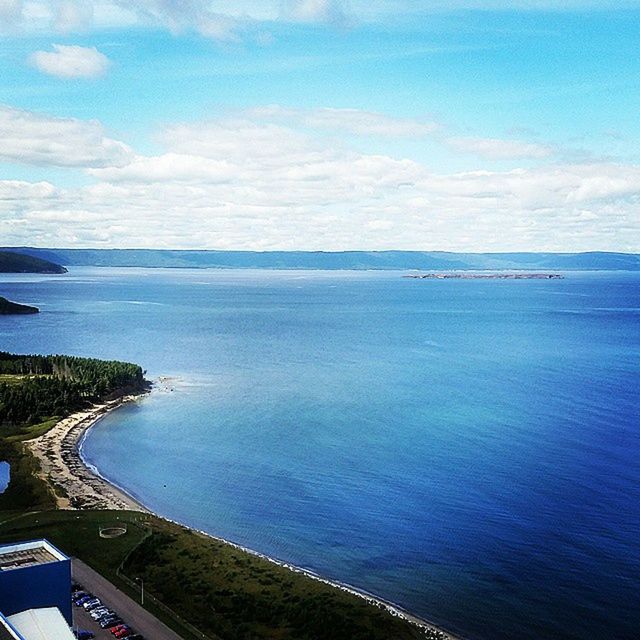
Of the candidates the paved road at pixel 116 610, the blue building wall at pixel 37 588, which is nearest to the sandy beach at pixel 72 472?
the paved road at pixel 116 610

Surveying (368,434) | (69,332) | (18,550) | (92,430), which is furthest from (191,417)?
(69,332)

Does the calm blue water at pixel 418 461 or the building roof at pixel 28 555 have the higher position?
the building roof at pixel 28 555

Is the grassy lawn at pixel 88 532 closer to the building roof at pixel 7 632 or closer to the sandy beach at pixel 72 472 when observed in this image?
the sandy beach at pixel 72 472

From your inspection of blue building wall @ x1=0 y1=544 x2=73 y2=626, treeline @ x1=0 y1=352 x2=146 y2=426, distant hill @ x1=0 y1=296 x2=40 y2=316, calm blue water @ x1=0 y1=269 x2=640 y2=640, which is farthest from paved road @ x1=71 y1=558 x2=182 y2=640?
distant hill @ x1=0 y1=296 x2=40 y2=316

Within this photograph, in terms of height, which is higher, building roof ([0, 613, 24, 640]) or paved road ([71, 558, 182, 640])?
building roof ([0, 613, 24, 640])

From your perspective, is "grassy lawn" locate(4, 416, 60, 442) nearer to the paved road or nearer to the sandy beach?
the sandy beach

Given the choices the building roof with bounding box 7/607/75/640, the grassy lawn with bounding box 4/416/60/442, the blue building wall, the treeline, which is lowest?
the grassy lawn with bounding box 4/416/60/442

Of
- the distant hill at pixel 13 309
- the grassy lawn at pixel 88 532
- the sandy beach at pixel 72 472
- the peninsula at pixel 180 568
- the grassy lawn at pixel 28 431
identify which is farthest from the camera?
the distant hill at pixel 13 309
